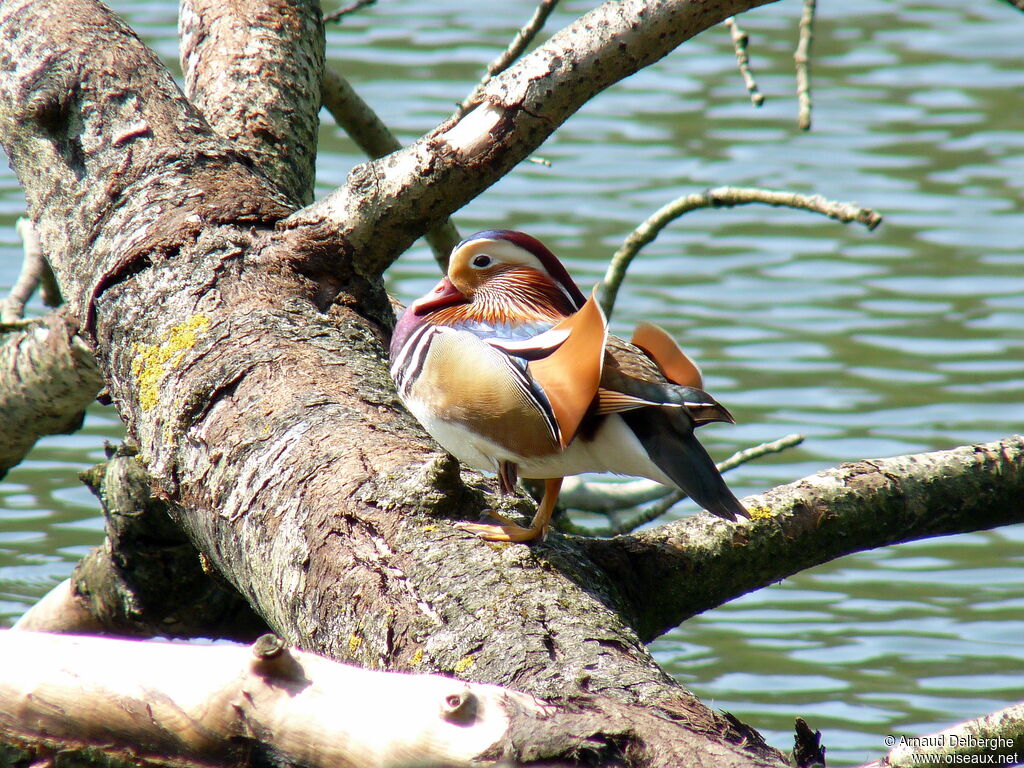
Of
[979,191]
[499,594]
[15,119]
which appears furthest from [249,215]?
[979,191]

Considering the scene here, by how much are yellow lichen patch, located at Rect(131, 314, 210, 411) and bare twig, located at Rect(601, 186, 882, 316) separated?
122cm

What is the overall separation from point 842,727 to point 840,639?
1.99 feet

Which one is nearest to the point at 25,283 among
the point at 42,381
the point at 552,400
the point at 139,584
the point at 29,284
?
the point at 29,284

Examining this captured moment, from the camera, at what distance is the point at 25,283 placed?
4.54 m

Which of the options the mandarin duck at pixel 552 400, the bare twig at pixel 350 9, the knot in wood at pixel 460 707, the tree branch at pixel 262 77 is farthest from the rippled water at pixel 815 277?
the knot in wood at pixel 460 707

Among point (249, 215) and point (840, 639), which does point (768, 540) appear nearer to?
point (249, 215)

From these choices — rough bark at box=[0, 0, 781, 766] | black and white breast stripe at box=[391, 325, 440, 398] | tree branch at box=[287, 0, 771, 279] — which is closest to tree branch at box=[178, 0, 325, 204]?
rough bark at box=[0, 0, 781, 766]

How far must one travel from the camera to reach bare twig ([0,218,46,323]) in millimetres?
4383

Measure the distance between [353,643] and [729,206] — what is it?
182cm

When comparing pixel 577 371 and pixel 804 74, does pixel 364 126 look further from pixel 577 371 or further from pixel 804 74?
pixel 577 371

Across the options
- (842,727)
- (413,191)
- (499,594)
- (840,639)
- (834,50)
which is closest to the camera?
(499,594)

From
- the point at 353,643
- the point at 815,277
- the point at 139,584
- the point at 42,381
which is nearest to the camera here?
the point at 353,643

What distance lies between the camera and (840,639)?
4844 mm

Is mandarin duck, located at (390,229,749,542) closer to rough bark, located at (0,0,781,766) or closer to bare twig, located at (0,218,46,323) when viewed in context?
rough bark, located at (0,0,781,766)
